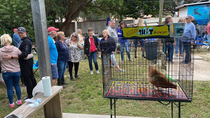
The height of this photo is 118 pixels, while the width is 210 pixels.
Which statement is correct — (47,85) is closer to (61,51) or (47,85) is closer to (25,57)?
(25,57)

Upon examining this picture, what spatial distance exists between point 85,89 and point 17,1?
28.7ft

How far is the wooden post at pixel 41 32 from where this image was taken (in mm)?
3024

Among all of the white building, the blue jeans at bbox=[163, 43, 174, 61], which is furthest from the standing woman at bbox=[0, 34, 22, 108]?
the white building

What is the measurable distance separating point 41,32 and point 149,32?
6.69 feet

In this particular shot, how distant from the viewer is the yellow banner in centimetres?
217

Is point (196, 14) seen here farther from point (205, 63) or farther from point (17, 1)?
point (17, 1)

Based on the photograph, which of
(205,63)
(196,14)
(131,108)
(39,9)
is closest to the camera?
(39,9)

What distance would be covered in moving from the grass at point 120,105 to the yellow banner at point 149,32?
1.61 m

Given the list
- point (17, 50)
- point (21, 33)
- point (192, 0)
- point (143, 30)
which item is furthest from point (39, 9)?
point (192, 0)

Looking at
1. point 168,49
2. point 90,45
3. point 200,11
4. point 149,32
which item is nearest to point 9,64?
point 90,45

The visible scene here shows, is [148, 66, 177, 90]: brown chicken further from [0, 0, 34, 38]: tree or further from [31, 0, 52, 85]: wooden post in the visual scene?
[0, 0, 34, 38]: tree

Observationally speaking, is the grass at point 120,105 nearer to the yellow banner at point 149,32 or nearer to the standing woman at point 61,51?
the standing woman at point 61,51

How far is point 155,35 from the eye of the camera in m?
2.21

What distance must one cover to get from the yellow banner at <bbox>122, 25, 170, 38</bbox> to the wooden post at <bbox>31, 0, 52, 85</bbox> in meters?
1.73
